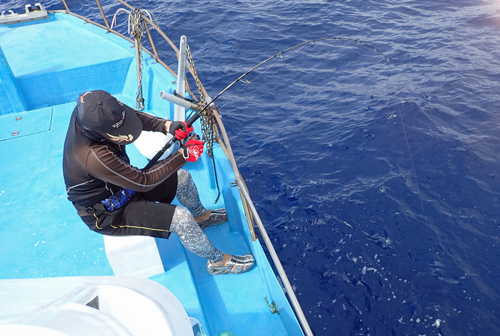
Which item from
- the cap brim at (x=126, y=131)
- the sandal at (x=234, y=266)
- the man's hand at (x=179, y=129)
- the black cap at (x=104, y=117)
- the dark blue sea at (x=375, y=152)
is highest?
the black cap at (x=104, y=117)

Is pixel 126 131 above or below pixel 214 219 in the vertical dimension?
above

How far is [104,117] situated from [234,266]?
1661 mm

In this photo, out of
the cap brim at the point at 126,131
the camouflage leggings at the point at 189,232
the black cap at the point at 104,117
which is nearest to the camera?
the black cap at the point at 104,117

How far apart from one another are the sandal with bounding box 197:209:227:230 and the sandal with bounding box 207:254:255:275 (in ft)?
1.68

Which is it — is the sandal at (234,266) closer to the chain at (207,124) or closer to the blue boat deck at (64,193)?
the blue boat deck at (64,193)

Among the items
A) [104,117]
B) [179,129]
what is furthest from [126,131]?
[179,129]

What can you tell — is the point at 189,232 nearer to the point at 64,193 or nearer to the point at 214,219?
the point at 214,219

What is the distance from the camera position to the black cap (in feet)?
7.79

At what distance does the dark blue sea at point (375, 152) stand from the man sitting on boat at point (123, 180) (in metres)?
1.48

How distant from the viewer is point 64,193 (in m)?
4.05

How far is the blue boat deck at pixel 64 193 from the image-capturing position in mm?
3043

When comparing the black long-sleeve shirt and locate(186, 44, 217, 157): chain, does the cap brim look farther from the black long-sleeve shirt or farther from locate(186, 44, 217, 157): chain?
locate(186, 44, 217, 157): chain

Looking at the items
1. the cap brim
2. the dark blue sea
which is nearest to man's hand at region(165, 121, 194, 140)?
the cap brim

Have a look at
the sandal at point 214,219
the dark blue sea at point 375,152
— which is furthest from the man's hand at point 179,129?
the dark blue sea at point 375,152
